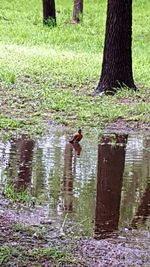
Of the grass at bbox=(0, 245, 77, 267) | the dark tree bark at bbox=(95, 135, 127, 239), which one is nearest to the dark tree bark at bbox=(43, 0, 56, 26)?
the dark tree bark at bbox=(95, 135, 127, 239)

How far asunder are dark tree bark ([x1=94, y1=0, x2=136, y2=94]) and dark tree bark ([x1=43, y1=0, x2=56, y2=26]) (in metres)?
10.3

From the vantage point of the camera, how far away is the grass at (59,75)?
9719mm

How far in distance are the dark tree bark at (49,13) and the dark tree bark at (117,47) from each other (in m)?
10.3

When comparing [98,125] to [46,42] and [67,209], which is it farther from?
[46,42]

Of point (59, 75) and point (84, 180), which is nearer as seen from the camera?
point (84, 180)

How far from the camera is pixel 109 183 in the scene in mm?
6480

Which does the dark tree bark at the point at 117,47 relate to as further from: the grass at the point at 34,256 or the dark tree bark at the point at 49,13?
the dark tree bark at the point at 49,13

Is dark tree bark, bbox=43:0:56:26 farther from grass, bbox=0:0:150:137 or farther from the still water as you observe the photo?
the still water

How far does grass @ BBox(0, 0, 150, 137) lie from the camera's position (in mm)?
9719

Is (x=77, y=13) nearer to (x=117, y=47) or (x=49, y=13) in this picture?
(x=49, y=13)

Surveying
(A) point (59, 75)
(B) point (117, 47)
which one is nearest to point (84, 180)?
(B) point (117, 47)

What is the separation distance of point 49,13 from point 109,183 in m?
16.8

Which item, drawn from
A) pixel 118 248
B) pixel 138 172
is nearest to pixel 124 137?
pixel 138 172

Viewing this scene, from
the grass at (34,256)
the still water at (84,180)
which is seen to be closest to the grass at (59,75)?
the still water at (84,180)
